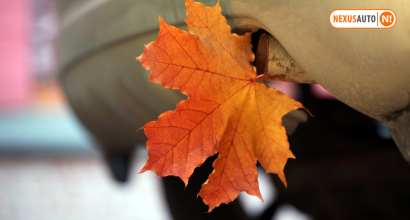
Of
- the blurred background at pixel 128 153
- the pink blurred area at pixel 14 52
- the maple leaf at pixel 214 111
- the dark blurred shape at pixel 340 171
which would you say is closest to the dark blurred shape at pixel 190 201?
the blurred background at pixel 128 153

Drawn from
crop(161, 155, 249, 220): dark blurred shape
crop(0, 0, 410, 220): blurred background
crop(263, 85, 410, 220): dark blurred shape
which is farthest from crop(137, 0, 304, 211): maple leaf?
crop(263, 85, 410, 220): dark blurred shape

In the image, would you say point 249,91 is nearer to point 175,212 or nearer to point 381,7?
point 381,7

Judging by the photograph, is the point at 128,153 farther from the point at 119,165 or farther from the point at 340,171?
the point at 340,171

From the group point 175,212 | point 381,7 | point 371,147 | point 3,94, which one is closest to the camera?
point 381,7

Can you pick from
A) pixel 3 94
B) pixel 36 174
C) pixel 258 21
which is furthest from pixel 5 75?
pixel 258 21

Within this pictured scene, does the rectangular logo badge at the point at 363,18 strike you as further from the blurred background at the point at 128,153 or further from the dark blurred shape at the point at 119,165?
the dark blurred shape at the point at 119,165

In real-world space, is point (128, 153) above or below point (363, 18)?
below

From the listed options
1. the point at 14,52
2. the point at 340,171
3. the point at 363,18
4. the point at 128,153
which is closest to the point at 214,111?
the point at 363,18
